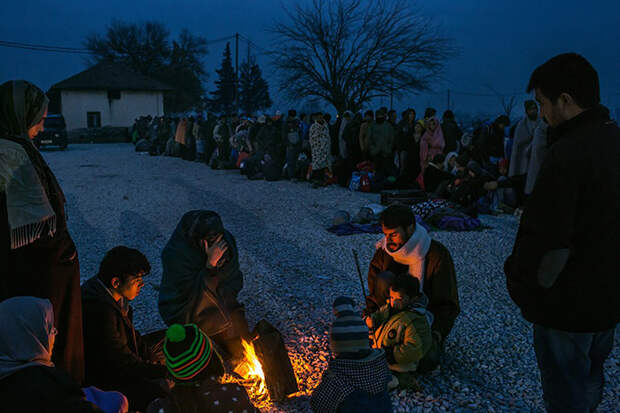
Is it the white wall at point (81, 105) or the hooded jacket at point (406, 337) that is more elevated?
the white wall at point (81, 105)

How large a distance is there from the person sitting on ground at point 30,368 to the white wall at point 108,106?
4194cm

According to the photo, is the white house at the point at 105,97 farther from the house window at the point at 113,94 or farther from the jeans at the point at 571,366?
the jeans at the point at 571,366

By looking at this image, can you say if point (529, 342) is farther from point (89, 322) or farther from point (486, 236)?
point (486, 236)

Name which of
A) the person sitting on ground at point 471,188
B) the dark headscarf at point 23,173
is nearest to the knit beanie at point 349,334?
the dark headscarf at point 23,173

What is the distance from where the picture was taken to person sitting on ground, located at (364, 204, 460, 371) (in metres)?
3.41

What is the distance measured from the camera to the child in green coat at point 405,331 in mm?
3162

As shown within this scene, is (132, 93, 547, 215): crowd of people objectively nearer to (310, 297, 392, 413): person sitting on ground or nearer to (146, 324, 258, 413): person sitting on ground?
(310, 297, 392, 413): person sitting on ground

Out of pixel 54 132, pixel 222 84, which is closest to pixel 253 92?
pixel 222 84

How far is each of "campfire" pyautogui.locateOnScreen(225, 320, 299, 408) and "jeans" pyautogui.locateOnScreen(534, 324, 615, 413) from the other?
5.24 feet

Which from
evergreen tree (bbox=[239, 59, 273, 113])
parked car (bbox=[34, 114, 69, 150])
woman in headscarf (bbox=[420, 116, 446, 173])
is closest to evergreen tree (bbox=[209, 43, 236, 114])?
evergreen tree (bbox=[239, 59, 273, 113])

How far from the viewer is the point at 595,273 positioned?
1938 millimetres

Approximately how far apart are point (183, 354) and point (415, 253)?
5.82 feet

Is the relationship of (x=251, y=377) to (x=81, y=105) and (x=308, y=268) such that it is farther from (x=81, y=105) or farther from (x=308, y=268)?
(x=81, y=105)

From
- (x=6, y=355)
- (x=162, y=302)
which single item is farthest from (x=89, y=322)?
(x=6, y=355)
